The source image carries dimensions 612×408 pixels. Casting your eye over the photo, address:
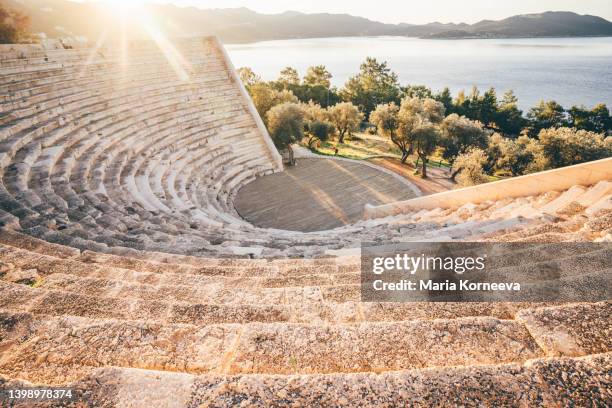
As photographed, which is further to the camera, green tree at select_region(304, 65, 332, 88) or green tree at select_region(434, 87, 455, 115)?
green tree at select_region(304, 65, 332, 88)

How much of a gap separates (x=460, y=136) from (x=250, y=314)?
94.2ft

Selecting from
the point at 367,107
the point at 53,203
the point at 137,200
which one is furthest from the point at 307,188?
the point at 367,107

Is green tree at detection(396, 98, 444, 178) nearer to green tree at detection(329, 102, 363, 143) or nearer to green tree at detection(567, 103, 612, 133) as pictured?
green tree at detection(329, 102, 363, 143)

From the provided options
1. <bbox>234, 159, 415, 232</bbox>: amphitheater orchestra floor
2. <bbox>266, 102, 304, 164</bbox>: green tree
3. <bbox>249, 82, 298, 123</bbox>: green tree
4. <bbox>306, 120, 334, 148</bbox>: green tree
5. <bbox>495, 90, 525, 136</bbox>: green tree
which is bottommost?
<bbox>495, 90, 525, 136</bbox>: green tree

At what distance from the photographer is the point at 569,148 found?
74.9 ft

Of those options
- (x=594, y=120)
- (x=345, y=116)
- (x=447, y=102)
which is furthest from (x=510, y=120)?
(x=345, y=116)

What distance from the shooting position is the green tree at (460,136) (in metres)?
27.0

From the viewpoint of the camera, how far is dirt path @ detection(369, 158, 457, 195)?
19.6m

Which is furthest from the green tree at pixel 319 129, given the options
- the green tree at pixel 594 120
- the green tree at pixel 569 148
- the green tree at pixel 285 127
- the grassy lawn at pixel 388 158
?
the green tree at pixel 594 120

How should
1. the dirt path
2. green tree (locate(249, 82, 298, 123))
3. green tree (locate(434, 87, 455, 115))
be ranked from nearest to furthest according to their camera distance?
the dirt path
green tree (locate(249, 82, 298, 123))
green tree (locate(434, 87, 455, 115))

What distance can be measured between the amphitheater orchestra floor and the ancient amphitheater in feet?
18.0

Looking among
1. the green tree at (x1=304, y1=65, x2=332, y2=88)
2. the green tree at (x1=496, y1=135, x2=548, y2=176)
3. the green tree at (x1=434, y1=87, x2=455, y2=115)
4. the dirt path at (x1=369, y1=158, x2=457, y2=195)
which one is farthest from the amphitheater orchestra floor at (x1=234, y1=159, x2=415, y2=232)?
the green tree at (x1=304, y1=65, x2=332, y2=88)

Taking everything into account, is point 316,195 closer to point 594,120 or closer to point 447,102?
point 447,102

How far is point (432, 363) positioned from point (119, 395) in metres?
1.97
